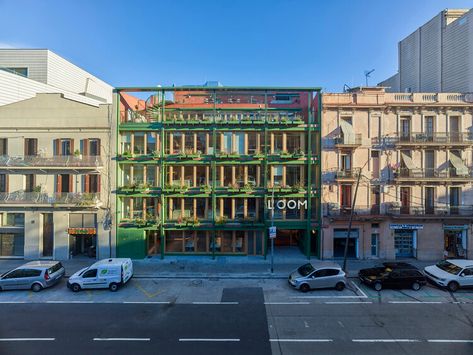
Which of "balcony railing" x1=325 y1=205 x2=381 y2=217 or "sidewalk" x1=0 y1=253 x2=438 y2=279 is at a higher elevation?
"balcony railing" x1=325 y1=205 x2=381 y2=217

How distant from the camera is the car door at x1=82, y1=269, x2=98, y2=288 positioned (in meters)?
17.8

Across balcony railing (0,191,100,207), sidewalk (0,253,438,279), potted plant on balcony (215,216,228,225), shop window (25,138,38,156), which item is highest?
shop window (25,138,38,156)

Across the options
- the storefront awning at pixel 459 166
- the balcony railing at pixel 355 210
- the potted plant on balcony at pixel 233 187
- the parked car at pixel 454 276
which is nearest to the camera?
the parked car at pixel 454 276

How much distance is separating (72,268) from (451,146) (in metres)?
34.6

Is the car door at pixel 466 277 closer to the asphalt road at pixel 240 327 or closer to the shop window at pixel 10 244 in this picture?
the asphalt road at pixel 240 327

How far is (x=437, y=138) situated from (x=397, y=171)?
4.68 m

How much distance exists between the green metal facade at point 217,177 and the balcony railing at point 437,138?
786 centimetres

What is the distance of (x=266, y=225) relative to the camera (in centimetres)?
2522

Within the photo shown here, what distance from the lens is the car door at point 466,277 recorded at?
701 inches

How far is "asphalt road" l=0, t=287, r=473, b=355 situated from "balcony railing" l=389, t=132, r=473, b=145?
45.6 ft

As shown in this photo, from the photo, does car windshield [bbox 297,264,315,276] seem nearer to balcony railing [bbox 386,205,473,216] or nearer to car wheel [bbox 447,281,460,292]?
car wheel [bbox 447,281,460,292]

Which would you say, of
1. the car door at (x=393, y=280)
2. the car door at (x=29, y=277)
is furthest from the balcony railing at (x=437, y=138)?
the car door at (x=29, y=277)

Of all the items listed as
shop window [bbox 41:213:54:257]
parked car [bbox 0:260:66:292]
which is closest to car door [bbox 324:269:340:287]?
parked car [bbox 0:260:66:292]

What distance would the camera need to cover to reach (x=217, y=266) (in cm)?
2309
